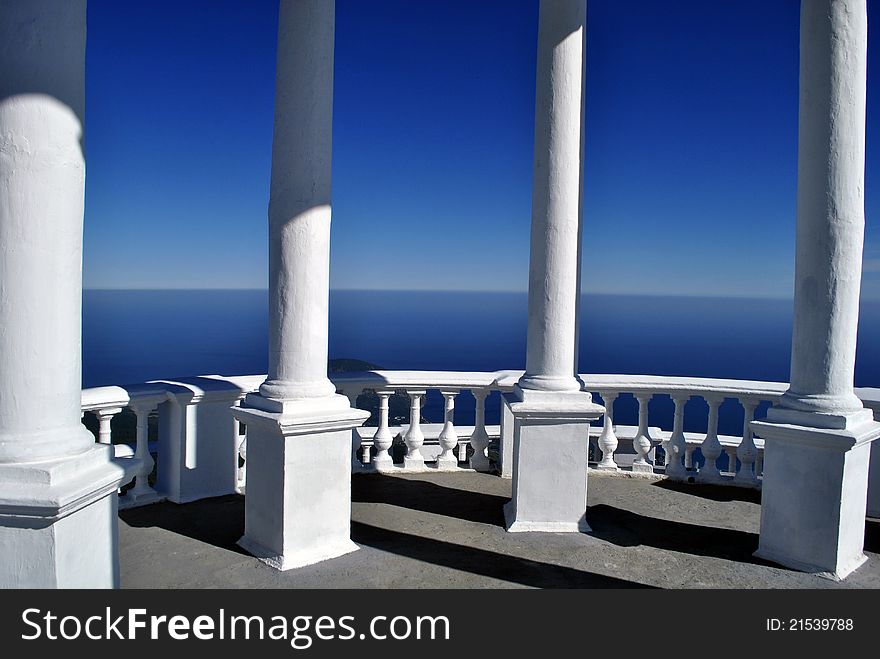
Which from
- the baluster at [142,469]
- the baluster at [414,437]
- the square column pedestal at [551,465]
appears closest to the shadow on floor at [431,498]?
the baluster at [414,437]

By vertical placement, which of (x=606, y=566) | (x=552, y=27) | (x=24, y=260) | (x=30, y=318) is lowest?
(x=606, y=566)

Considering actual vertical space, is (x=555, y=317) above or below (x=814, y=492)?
above

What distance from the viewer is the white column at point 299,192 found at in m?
10.3

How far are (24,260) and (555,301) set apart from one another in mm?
8318

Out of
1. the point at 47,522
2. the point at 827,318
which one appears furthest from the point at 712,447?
the point at 47,522

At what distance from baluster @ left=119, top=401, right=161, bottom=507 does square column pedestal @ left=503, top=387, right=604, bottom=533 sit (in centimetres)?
697

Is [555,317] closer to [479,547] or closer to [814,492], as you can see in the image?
[479,547]

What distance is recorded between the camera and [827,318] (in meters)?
10.4

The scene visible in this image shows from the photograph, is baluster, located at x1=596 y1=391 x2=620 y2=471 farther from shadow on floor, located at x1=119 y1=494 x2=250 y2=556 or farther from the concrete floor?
shadow on floor, located at x1=119 y1=494 x2=250 y2=556

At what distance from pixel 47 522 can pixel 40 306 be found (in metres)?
2.13
